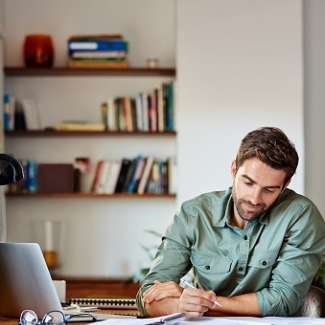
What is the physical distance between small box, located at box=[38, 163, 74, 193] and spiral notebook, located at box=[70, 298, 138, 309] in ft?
11.3

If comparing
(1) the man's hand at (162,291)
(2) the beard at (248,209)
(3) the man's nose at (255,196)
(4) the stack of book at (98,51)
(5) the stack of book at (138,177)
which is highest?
(4) the stack of book at (98,51)

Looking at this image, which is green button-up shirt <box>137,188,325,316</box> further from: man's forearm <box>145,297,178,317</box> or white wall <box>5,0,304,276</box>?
white wall <box>5,0,304,276</box>

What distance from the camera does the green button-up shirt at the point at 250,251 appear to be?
9.36 feet

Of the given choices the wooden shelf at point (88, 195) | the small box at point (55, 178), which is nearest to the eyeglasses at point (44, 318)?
the wooden shelf at point (88, 195)

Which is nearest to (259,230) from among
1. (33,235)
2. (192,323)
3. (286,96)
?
(192,323)

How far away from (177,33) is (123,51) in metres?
0.45

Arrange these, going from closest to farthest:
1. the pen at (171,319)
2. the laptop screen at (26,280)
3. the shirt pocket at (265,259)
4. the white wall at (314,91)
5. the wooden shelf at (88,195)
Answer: the pen at (171,319) → the laptop screen at (26,280) → the shirt pocket at (265,259) → the white wall at (314,91) → the wooden shelf at (88,195)

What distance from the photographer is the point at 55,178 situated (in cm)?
638

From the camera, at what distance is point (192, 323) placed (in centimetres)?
245

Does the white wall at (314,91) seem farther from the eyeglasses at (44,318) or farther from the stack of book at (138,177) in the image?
the eyeglasses at (44,318)

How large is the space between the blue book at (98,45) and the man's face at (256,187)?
3.59 m

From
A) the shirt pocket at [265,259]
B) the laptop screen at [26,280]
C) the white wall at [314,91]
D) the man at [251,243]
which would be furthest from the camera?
the white wall at [314,91]

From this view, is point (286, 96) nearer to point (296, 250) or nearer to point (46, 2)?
point (46, 2)

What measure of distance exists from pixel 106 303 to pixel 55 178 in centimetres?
355
